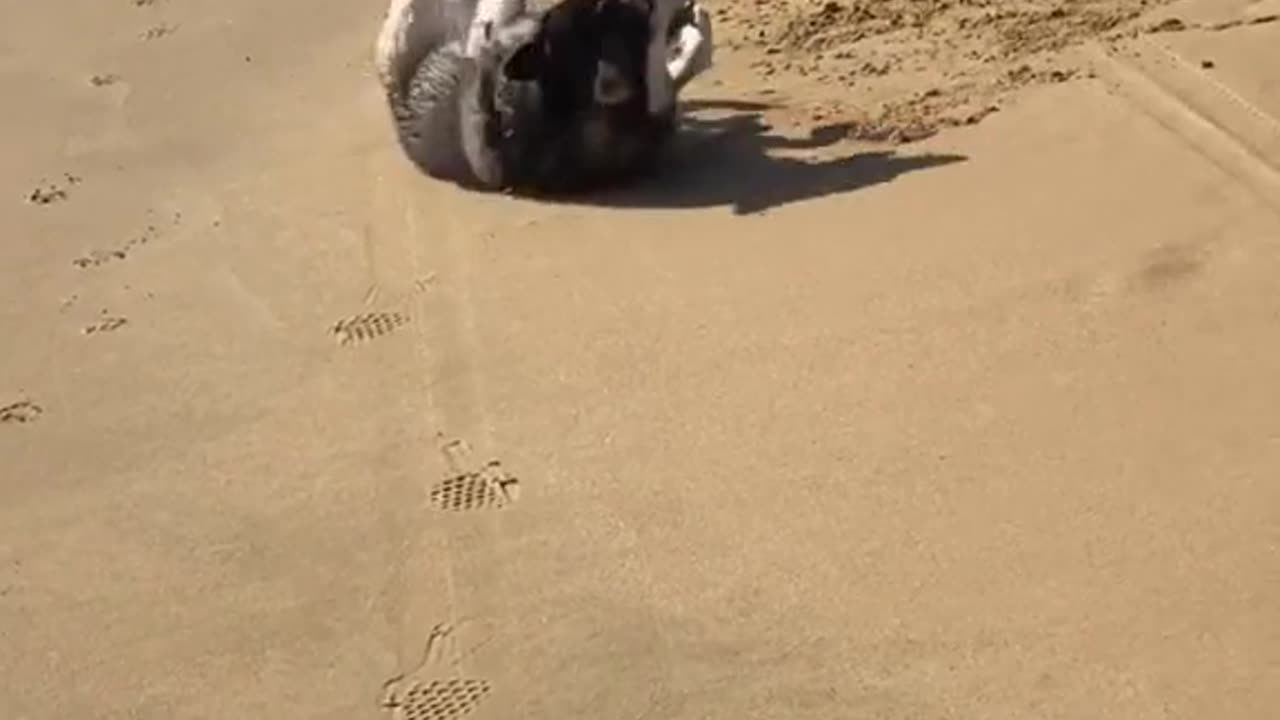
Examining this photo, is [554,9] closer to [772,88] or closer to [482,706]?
[772,88]

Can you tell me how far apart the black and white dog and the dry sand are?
13cm

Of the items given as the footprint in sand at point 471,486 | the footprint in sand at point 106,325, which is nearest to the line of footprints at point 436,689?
the footprint in sand at point 471,486

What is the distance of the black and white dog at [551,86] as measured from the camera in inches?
247

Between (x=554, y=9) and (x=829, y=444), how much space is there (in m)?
1.92

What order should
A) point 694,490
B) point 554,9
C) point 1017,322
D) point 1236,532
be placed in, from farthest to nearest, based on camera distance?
1. point 554,9
2. point 1017,322
3. point 694,490
4. point 1236,532

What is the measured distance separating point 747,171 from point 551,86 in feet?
2.05

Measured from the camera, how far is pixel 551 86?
6270 mm

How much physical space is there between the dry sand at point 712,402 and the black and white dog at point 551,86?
127 millimetres

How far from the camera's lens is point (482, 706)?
4188 mm

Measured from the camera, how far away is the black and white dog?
6.26 metres

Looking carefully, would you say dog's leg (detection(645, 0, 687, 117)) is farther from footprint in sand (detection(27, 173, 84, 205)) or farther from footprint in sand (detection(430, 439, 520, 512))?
footprint in sand (detection(27, 173, 84, 205))

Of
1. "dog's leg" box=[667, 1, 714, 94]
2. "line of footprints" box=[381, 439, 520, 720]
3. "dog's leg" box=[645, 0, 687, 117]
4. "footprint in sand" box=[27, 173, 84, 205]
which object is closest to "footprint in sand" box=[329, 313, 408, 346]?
"dog's leg" box=[645, 0, 687, 117]

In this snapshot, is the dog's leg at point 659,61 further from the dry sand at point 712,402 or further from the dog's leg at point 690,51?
the dry sand at point 712,402

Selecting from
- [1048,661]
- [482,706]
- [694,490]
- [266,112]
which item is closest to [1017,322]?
[694,490]
